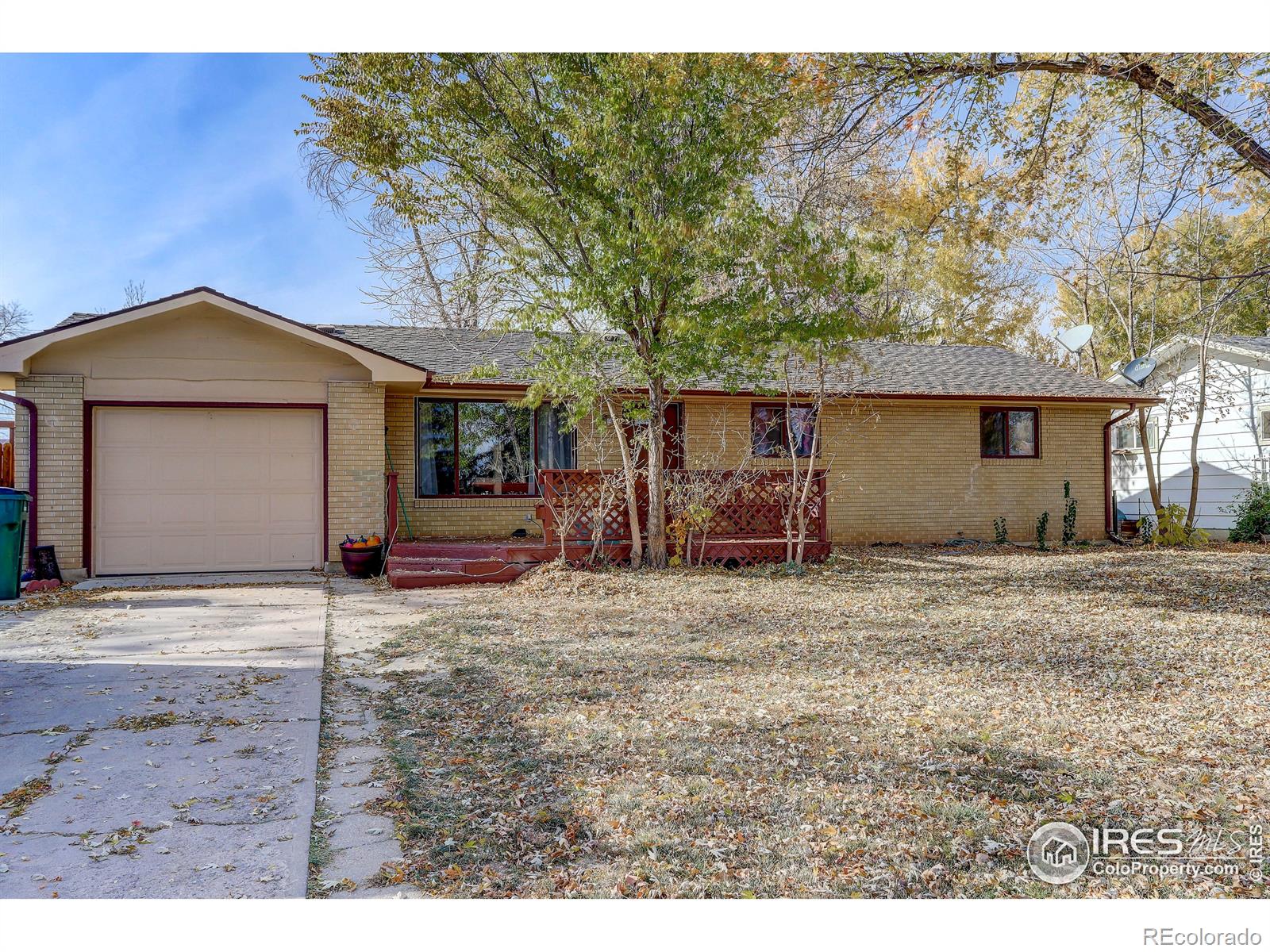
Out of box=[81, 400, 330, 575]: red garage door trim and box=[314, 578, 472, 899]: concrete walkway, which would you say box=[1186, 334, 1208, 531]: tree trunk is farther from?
box=[314, 578, 472, 899]: concrete walkway

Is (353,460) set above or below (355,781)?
above

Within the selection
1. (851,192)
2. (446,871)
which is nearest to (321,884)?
(446,871)

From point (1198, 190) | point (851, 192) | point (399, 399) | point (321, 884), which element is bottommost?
point (321, 884)

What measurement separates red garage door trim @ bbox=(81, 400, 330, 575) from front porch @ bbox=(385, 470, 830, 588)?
3.03 feet

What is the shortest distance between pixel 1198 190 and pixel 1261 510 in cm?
1155

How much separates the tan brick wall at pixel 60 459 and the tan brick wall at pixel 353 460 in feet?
10.2

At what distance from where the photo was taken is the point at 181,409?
11.3m

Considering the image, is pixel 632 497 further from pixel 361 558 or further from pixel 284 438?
pixel 284 438

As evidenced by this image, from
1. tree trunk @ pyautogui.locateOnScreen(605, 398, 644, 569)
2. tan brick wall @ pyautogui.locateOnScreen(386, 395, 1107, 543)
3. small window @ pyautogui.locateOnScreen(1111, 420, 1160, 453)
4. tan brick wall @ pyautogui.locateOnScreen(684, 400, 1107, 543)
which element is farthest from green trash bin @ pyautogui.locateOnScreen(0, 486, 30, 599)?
small window @ pyautogui.locateOnScreen(1111, 420, 1160, 453)

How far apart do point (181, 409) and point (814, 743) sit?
10.5m

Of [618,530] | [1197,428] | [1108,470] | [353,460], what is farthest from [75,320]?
[1197,428]

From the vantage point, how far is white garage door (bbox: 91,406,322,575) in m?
11.1

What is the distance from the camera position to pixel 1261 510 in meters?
16.0
